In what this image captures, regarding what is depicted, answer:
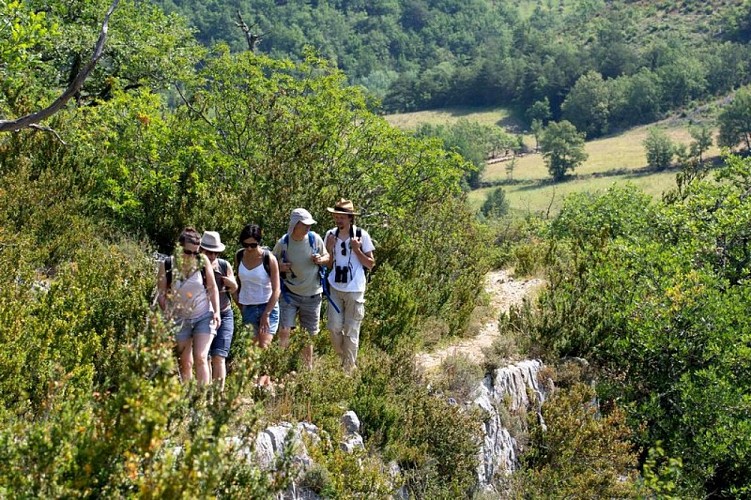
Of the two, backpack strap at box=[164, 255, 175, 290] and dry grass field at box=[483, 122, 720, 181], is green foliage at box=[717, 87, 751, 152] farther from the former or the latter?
backpack strap at box=[164, 255, 175, 290]

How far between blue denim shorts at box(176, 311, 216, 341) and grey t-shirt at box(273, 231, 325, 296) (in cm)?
132

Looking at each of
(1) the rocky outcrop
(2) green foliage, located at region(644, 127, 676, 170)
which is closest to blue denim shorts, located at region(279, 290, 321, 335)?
(1) the rocky outcrop

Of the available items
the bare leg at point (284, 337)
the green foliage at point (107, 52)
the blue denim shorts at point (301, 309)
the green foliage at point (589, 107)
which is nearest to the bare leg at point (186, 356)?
the bare leg at point (284, 337)

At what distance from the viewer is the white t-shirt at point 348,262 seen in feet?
22.0

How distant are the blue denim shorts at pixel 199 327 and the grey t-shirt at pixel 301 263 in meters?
1.32

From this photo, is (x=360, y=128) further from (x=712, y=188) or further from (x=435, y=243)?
(x=712, y=188)

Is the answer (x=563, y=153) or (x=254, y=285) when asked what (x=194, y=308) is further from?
(x=563, y=153)

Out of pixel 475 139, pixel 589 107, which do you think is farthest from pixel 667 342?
pixel 589 107

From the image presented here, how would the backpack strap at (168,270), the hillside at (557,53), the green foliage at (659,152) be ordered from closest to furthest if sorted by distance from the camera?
the backpack strap at (168,270) → the green foliage at (659,152) → the hillside at (557,53)

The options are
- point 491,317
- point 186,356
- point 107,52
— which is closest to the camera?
point 186,356

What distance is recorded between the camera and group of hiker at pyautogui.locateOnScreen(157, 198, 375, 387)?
5.17 meters

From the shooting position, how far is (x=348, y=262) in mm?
6715

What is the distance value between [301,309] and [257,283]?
80cm

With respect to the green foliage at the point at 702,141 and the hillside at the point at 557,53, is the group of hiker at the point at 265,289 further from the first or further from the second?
the hillside at the point at 557,53
